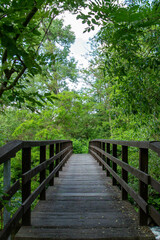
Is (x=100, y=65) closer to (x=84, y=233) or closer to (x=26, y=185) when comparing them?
(x=26, y=185)

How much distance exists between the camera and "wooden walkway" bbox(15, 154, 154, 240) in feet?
7.40

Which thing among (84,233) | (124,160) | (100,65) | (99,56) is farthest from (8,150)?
(99,56)

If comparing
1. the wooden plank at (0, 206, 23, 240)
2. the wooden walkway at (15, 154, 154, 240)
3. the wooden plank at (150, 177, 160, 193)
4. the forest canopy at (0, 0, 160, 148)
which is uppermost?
the forest canopy at (0, 0, 160, 148)

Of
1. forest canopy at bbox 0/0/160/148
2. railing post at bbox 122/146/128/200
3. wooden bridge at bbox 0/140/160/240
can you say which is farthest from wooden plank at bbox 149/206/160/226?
forest canopy at bbox 0/0/160/148

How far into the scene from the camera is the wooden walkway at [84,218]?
88.8 inches

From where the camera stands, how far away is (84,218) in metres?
2.72

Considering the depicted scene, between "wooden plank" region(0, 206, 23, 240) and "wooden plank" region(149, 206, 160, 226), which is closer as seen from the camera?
"wooden plank" region(0, 206, 23, 240)

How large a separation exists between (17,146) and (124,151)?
1814mm

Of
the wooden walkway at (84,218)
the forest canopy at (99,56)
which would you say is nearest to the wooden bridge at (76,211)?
the wooden walkway at (84,218)

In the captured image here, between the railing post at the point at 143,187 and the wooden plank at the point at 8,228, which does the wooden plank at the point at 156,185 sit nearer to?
the railing post at the point at 143,187

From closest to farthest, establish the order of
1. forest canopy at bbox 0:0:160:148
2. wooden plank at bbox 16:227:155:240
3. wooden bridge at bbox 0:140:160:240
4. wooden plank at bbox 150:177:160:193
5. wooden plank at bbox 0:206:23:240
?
1. forest canopy at bbox 0:0:160:148
2. wooden plank at bbox 0:206:23:240
3. wooden plank at bbox 150:177:160:193
4. wooden bridge at bbox 0:140:160:240
5. wooden plank at bbox 16:227:155:240

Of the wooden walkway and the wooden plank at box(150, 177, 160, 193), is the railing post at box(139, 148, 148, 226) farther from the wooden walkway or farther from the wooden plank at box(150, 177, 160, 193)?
the wooden plank at box(150, 177, 160, 193)

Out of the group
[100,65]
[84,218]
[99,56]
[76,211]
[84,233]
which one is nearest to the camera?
[84,233]

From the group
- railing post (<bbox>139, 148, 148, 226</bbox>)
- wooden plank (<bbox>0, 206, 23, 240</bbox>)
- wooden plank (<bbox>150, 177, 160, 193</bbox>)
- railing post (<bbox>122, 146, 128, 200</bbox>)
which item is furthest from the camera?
railing post (<bbox>122, 146, 128, 200</bbox>)
